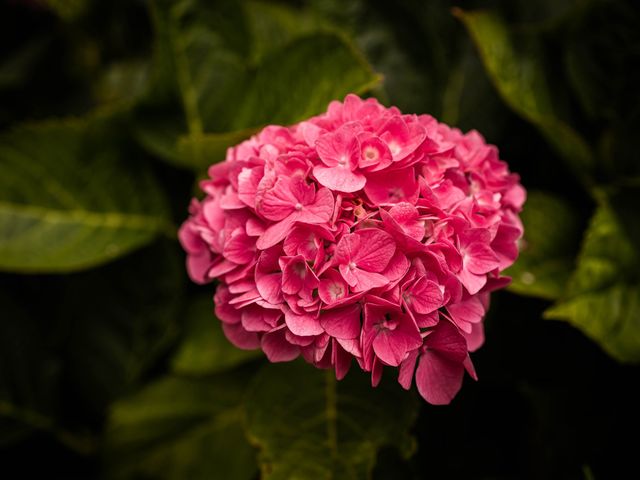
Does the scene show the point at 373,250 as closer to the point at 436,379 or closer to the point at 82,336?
the point at 436,379

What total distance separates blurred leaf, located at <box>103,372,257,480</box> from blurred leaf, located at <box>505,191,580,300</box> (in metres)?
0.54

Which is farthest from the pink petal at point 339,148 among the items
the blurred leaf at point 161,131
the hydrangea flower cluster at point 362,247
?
the blurred leaf at point 161,131

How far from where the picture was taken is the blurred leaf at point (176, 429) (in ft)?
3.29

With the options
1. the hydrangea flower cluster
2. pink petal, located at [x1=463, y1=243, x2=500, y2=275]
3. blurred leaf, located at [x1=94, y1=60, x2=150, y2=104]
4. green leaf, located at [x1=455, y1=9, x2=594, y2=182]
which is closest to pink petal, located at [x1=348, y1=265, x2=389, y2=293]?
the hydrangea flower cluster

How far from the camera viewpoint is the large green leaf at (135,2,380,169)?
0.94 m

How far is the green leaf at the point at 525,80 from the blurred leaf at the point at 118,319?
2.22ft

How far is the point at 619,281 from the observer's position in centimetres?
87

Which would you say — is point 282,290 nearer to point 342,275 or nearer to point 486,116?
point 342,275

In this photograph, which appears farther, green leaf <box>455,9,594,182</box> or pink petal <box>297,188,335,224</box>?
green leaf <box>455,9,594,182</box>

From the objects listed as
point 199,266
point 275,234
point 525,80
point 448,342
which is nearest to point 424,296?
point 448,342

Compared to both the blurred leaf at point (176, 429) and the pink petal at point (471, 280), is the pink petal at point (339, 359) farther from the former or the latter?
the blurred leaf at point (176, 429)

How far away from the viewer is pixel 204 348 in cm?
100

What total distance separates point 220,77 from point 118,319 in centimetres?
51

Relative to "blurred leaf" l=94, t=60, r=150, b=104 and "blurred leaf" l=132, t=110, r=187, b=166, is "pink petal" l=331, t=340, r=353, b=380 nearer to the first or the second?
"blurred leaf" l=132, t=110, r=187, b=166
